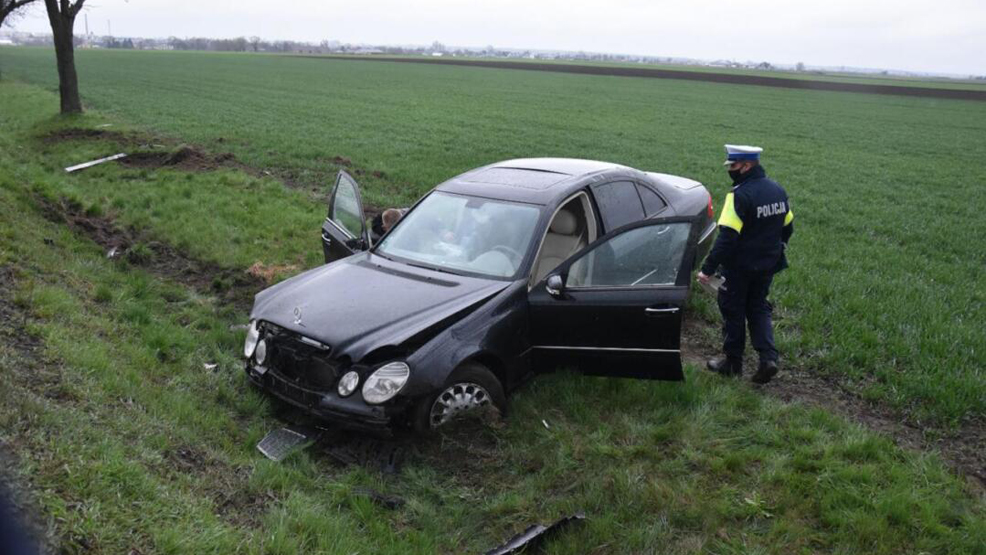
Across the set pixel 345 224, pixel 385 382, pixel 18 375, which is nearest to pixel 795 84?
pixel 345 224

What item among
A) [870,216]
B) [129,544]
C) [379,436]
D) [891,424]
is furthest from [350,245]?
[870,216]

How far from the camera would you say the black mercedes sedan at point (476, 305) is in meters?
4.46

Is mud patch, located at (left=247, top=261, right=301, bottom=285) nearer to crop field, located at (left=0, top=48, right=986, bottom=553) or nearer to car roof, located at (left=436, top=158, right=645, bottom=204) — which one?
crop field, located at (left=0, top=48, right=986, bottom=553)

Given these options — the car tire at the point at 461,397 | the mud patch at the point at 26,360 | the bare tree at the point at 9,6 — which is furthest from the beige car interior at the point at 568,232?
the bare tree at the point at 9,6

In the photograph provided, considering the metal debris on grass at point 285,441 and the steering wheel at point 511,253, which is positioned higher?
the steering wheel at point 511,253

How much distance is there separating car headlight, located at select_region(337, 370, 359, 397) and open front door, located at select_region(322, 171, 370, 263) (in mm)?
1956

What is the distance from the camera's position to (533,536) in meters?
3.79

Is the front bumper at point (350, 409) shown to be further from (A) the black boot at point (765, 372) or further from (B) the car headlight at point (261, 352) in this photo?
(A) the black boot at point (765, 372)

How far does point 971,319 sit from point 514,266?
464cm

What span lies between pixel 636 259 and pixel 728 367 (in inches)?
51.0

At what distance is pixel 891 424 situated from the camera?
5.20m

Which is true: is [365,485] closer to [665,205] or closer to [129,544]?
[129,544]

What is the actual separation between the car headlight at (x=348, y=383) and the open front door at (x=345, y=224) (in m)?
1.96

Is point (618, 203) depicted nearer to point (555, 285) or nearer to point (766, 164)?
point (555, 285)
